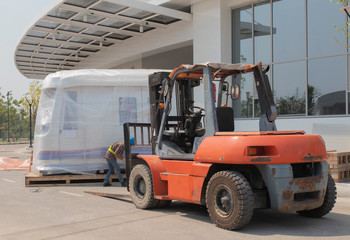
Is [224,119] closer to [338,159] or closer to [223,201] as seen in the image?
[223,201]

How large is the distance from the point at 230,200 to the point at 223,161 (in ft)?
1.83

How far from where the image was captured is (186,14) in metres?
18.2

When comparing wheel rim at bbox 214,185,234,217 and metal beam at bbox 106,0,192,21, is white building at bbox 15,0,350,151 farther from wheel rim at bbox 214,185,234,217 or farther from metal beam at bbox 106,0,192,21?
wheel rim at bbox 214,185,234,217

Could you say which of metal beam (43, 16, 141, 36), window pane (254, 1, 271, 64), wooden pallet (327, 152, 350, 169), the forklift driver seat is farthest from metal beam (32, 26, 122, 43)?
the forklift driver seat

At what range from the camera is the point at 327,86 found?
13.8 m

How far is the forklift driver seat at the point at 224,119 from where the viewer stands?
653 cm

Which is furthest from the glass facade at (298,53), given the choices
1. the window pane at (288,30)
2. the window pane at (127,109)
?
the window pane at (127,109)

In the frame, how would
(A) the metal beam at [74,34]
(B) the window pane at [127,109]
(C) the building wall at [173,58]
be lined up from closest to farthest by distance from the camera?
1. (B) the window pane at [127,109]
2. (A) the metal beam at [74,34]
3. (C) the building wall at [173,58]

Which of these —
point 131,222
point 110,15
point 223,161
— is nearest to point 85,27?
point 110,15

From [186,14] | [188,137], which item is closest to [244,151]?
[188,137]

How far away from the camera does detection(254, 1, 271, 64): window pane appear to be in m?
15.8

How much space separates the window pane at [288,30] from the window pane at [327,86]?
0.84 metres

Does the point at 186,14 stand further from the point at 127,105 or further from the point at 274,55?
the point at 127,105

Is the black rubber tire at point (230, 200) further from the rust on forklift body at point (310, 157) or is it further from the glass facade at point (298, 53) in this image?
the glass facade at point (298, 53)
